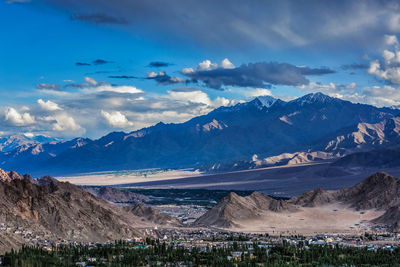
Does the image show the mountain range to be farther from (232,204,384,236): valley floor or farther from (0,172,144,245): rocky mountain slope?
(232,204,384,236): valley floor

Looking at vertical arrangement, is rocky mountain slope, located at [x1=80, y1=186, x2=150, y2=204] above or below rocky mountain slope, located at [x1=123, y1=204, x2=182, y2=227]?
above

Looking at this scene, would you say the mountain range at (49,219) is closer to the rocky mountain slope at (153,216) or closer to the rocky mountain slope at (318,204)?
the rocky mountain slope at (153,216)

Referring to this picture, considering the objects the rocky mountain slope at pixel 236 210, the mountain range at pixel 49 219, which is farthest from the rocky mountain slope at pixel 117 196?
the mountain range at pixel 49 219

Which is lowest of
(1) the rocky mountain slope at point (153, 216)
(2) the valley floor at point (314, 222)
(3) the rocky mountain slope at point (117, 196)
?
(2) the valley floor at point (314, 222)

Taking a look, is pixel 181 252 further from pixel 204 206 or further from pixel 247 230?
pixel 204 206

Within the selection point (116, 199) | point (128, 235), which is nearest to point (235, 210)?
point (128, 235)

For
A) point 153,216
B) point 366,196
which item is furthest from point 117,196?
point 366,196

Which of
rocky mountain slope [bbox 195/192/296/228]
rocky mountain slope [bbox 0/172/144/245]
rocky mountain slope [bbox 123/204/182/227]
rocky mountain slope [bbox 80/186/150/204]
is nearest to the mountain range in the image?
rocky mountain slope [bbox 0/172/144/245]

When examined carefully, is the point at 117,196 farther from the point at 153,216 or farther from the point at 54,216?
the point at 54,216

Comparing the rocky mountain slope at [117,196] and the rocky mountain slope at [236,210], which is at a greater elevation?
the rocky mountain slope at [117,196]

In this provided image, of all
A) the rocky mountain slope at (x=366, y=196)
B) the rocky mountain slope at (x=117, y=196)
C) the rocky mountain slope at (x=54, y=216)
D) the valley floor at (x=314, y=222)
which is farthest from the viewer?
the rocky mountain slope at (x=117, y=196)

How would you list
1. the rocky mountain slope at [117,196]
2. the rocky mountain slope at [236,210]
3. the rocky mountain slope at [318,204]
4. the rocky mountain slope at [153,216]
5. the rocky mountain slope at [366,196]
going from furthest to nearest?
the rocky mountain slope at [117,196], the rocky mountain slope at [366,196], the rocky mountain slope at [236,210], the rocky mountain slope at [318,204], the rocky mountain slope at [153,216]
